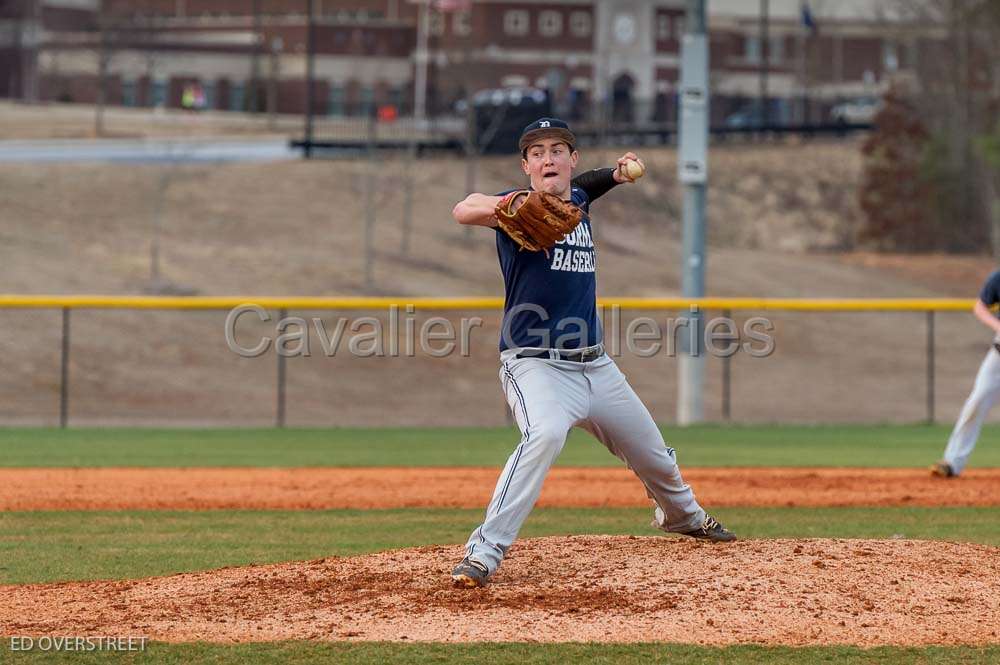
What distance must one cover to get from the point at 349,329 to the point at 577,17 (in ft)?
144

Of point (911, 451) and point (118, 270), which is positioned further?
point (118, 270)

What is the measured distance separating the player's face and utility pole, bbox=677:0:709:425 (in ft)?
37.5

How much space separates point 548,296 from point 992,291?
5889 mm

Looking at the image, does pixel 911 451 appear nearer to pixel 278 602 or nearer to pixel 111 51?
pixel 278 602

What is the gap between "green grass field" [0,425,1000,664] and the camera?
17.7 ft

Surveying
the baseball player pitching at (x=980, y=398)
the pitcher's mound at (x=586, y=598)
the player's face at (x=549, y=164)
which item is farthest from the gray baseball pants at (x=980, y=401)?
the player's face at (x=549, y=164)

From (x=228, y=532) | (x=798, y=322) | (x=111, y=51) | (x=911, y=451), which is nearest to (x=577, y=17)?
(x=111, y=51)

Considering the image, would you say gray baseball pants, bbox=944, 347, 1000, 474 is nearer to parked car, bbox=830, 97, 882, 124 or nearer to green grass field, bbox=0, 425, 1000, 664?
green grass field, bbox=0, 425, 1000, 664

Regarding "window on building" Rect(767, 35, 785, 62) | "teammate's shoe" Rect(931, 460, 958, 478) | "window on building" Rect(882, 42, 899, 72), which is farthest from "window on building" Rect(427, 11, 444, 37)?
"teammate's shoe" Rect(931, 460, 958, 478)

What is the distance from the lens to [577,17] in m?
67.9

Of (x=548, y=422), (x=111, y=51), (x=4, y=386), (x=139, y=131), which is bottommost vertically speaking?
(x=4, y=386)

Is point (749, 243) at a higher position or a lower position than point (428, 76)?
lower

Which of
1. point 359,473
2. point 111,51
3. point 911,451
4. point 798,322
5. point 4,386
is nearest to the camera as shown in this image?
point 359,473

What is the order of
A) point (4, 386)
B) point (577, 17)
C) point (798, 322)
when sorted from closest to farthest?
point (4, 386) → point (798, 322) → point (577, 17)
